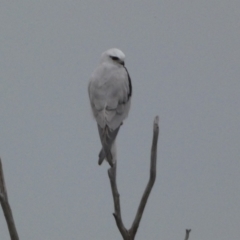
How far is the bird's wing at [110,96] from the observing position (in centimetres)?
425

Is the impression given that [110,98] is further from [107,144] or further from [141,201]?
[141,201]

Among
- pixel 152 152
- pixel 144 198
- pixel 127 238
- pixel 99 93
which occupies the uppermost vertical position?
pixel 99 93

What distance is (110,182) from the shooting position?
3746 mm

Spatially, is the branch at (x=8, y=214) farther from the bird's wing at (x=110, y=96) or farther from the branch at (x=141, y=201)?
the bird's wing at (x=110, y=96)

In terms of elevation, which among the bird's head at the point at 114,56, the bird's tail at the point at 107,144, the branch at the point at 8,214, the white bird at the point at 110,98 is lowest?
the branch at the point at 8,214

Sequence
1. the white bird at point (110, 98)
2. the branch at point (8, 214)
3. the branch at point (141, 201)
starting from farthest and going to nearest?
the white bird at point (110, 98) < the branch at point (141, 201) < the branch at point (8, 214)

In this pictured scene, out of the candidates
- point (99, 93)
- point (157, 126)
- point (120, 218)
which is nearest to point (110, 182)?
point (120, 218)

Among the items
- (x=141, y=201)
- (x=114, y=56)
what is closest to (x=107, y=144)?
(x=141, y=201)

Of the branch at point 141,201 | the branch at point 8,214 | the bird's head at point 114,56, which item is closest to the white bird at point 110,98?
the bird's head at point 114,56

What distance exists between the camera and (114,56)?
456 centimetres

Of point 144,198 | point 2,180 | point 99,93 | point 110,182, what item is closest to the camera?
point 2,180

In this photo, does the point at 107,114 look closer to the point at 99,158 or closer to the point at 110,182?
the point at 99,158

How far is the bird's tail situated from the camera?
13.3 feet

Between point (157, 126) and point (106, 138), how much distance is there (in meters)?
0.77
